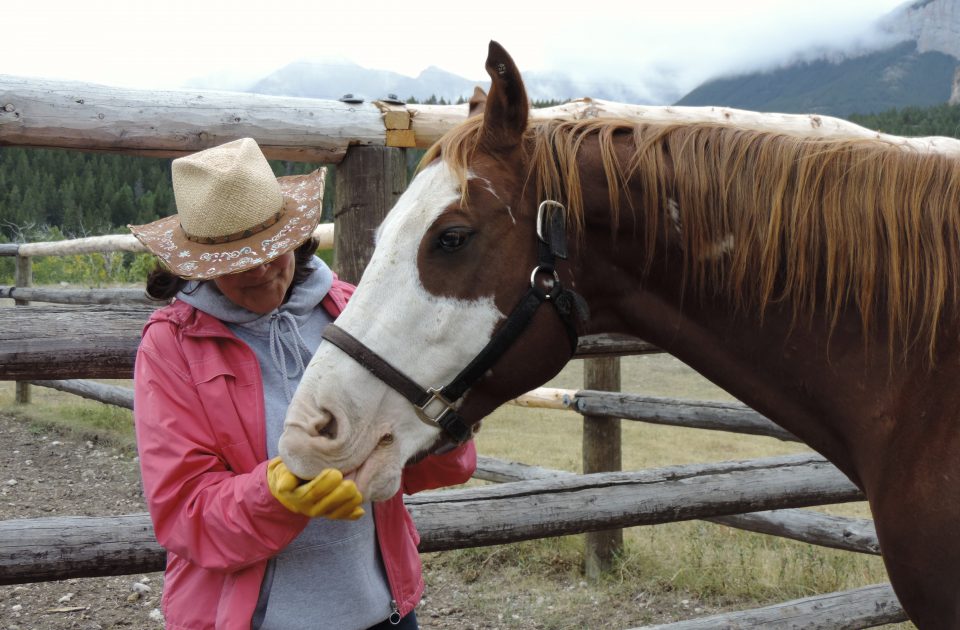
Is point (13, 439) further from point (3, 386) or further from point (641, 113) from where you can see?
point (641, 113)

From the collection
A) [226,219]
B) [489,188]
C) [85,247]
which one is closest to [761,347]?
[489,188]

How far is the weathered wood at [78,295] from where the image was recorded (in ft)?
20.5

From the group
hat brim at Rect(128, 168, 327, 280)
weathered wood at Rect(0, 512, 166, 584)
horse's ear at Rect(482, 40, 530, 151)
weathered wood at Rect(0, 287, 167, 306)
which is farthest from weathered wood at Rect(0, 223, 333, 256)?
horse's ear at Rect(482, 40, 530, 151)

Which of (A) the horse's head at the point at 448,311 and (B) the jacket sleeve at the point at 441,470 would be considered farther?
(B) the jacket sleeve at the point at 441,470

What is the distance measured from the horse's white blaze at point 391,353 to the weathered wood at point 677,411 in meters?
3.17

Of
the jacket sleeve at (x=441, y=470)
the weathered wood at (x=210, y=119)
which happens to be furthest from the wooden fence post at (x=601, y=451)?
the jacket sleeve at (x=441, y=470)

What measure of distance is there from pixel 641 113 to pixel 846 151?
3.86 ft

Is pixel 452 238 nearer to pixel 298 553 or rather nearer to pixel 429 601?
pixel 298 553

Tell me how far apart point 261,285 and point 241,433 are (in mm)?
344

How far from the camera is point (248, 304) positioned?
1795 millimetres

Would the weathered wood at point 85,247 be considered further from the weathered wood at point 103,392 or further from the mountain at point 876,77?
the mountain at point 876,77

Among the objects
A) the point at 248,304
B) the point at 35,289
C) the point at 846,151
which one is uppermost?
the point at 846,151

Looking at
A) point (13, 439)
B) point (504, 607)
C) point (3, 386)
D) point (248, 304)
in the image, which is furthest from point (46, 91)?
point (3, 386)

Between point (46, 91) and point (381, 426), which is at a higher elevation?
point (46, 91)
